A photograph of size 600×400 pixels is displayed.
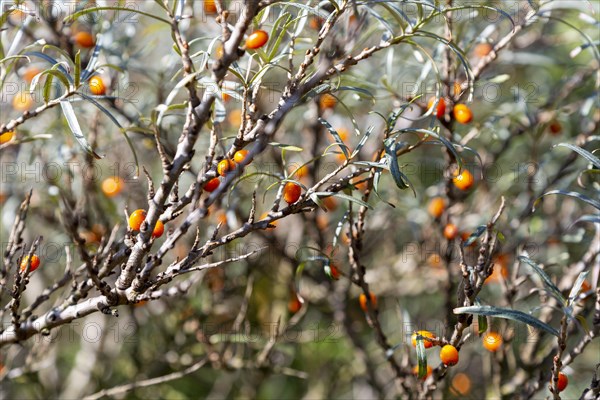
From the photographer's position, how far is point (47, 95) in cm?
150

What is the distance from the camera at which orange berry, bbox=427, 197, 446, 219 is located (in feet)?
7.84

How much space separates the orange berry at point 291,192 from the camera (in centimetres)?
145

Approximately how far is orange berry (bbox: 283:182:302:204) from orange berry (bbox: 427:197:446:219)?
100 cm

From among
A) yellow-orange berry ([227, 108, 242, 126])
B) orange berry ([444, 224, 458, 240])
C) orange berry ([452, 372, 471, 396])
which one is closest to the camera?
orange berry ([444, 224, 458, 240])

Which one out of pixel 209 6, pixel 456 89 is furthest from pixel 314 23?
pixel 456 89

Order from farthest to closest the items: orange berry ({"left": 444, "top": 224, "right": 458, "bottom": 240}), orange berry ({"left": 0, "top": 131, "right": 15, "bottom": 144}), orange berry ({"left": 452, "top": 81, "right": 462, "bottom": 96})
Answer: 1. orange berry ({"left": 444, "top": 224, "right": 458, "bottom": 240})
2. orange berry ({"left": 452, "top": 81, "right": 462, "bottom": 96})
3. orange berry ({"left": 0, "top": 131, "right": 15, "bottom": 144})

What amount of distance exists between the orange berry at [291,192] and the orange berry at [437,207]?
1.00 metres

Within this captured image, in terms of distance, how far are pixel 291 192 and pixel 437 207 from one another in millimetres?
1163

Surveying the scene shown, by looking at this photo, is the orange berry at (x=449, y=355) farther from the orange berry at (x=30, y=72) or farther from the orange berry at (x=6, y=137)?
the orange berry at (x=30, y=72)

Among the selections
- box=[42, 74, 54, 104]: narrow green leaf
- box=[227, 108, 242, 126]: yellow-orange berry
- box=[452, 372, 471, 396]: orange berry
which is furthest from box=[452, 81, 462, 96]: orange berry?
box=[452, 372, 471, 396]: orange berry

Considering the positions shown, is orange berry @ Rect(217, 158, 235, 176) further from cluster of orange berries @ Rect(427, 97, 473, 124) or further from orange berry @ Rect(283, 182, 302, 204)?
cluster of orange berries @ Rect(427, 97, 473, 124)

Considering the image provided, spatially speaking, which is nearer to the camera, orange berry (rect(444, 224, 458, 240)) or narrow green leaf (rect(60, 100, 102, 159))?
narrow green leaf (rect(60, 100, 102, 159))

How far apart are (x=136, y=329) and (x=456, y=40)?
2.02 m

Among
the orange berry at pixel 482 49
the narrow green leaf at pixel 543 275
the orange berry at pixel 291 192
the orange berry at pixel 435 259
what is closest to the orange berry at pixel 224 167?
the orange berry at pixel 291 192
